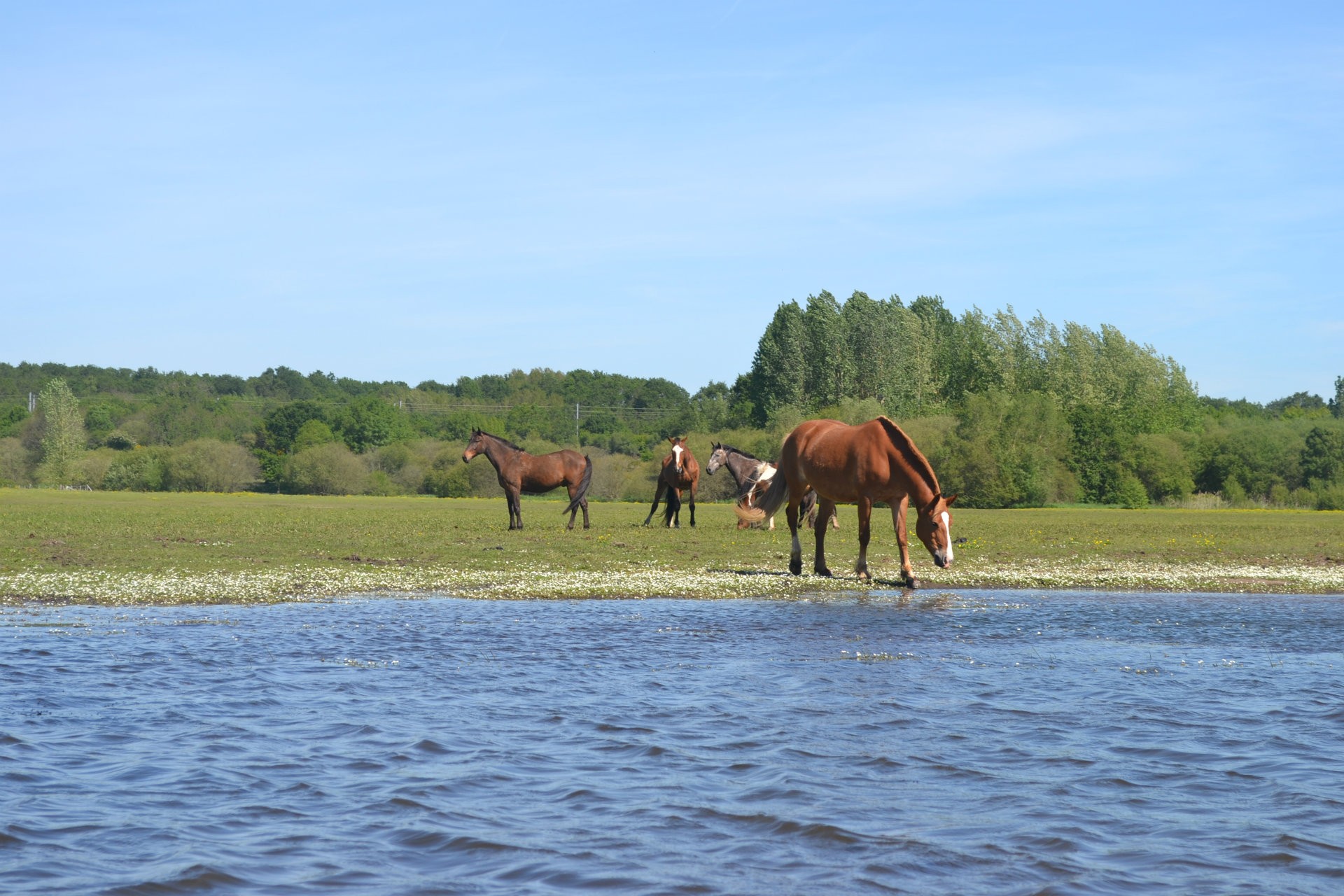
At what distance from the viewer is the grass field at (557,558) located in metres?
18.1

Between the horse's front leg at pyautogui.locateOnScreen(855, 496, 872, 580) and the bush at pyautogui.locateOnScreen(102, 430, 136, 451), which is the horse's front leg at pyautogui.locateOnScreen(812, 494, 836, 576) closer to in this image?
the horse's front leg at pyautogui.locateOnScreen(855, 496, 872, 580)

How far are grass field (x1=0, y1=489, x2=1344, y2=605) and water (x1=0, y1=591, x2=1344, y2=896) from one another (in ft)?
14.2

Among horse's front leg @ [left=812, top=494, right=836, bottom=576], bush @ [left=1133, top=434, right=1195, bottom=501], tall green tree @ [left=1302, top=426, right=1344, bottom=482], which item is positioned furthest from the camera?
bush @ [left=1133, top=434, right=1195, bottom=501]

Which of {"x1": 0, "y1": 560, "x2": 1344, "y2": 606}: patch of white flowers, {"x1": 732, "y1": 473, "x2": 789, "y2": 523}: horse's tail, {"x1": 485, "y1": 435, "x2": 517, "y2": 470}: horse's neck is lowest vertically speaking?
{"x1": 0, "y1": 560, "x2": 1344, "y2": 606}: patch of white flowers

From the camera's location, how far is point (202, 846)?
615 centimetres

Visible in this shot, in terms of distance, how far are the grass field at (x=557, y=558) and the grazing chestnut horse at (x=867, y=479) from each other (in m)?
0.82

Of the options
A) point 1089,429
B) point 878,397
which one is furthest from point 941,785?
point 878,397

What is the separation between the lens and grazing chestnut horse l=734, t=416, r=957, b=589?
1880cm

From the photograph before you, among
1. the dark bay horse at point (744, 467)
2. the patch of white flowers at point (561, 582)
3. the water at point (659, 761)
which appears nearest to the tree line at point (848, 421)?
the dark bay horse at point (744, 467)

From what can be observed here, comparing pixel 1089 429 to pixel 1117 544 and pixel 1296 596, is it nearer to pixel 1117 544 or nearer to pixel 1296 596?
pixel 1117 544

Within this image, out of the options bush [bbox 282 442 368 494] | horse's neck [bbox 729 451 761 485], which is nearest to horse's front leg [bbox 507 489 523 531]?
horse's neck [bbox 729 451 761 485]

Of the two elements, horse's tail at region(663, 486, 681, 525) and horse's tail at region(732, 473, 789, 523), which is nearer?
horse's tail at region(732, 473, 789, 523)

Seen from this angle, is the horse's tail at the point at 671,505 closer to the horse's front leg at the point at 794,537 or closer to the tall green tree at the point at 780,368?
the horse's front leg at the point at 794,537

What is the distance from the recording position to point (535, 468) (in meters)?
34.1
